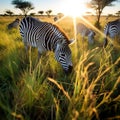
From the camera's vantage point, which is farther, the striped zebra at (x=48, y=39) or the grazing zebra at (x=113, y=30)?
the grazing zebra at (x=113, y=30)

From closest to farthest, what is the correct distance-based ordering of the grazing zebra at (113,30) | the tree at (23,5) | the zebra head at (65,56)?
the zebra head at (65,56)
the grazing zebra at (113,30)
the tree at (23,5)

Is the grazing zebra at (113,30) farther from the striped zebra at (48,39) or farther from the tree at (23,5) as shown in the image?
the tree at (23,5)

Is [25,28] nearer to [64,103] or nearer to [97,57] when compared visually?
[97,57]

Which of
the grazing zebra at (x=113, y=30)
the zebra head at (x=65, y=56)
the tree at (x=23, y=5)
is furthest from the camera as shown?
the tree at (x=23, y=5)

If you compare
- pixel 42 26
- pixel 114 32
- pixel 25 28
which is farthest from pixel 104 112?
pixel 114 32

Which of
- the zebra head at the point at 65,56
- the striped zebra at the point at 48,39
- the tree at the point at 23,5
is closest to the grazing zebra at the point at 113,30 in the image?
the striped zebra at the point at 48,39

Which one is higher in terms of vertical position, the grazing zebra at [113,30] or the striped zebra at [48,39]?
the striped zebra at [48,39]

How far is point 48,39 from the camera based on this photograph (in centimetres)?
507

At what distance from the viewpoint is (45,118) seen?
8.52 ft

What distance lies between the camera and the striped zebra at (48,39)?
13.8 ft

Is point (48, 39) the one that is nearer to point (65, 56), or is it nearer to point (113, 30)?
point (65, 56)

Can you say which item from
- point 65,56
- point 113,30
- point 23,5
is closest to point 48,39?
point 65,56

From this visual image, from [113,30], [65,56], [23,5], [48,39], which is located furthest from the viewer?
[23,5]

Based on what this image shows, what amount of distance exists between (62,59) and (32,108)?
1728 mm
